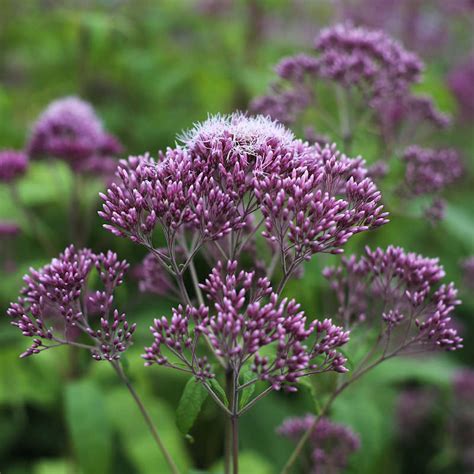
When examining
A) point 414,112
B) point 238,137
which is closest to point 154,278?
point 238,137

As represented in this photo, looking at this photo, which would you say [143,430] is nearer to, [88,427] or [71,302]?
[88,427]

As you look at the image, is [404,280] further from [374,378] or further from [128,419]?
[128,419]

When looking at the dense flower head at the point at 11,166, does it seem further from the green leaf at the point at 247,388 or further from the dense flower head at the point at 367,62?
the green leaf at the point at 247,388

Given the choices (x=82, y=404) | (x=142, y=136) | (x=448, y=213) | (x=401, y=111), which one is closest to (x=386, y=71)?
(x=401, y=111)

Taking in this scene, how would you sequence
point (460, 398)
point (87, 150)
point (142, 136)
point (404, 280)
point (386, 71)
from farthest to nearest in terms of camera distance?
point (142, 136), point (460, 398), point (87, 150), point (386, 71), point (404, 280)

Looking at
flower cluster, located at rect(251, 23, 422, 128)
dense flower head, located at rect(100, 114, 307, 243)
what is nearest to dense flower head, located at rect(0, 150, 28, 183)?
flower cluster, located at rect(251, 23, 422, 128)

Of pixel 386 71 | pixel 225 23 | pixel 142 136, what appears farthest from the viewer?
pixel 225 23

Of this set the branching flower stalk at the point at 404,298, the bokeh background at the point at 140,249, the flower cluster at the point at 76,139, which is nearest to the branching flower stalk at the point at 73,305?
the branching flower stalk at the point at 404,298
